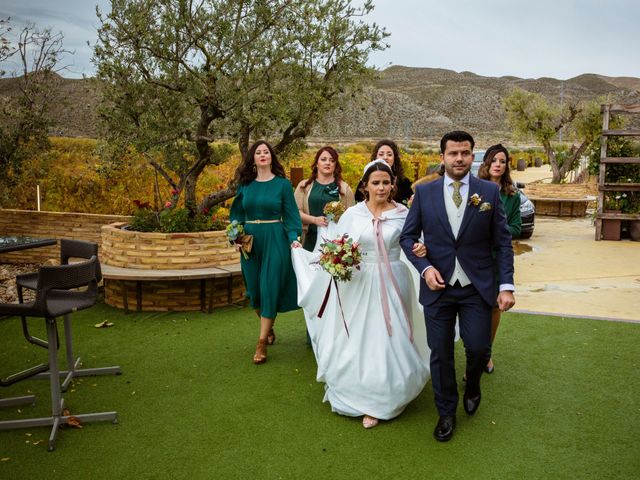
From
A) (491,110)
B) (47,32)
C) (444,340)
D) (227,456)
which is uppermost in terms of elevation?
(491,110)

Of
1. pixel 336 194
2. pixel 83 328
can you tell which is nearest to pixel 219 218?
pixel 83 328

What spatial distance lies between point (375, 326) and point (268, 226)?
1940 millimetres

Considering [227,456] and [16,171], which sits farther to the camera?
[16,171]

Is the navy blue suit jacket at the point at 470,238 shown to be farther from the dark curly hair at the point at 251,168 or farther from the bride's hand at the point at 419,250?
the dark curly hair at the point at 251,168

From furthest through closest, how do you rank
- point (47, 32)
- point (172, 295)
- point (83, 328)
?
point (47, 32) < point (172, 295) < point (83, 328)

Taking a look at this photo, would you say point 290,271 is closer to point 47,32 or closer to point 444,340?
point 444,340

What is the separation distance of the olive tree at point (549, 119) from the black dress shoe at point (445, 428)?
848 inches

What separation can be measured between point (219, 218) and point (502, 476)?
6.28 m

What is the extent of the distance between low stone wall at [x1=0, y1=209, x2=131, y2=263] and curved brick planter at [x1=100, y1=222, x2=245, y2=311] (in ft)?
5.39

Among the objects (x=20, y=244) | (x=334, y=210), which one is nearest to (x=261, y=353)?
(x=334, y=210)

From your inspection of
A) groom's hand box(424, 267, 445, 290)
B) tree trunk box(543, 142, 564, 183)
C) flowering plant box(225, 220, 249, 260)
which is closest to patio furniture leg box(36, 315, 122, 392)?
flowering plant box(225, 220, 249, 260)

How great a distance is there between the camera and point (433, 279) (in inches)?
160

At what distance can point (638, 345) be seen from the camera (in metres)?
6.46

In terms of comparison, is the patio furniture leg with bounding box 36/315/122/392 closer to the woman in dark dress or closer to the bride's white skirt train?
the bride's white skirt train
